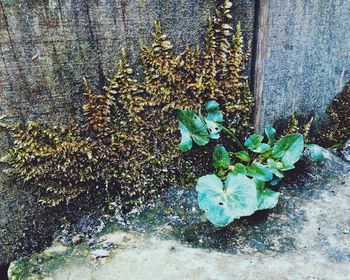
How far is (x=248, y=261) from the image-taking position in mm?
1062

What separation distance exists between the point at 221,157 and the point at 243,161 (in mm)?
95

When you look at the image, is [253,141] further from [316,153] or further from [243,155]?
[316,153]

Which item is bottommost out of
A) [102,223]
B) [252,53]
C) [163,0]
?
[102,223]

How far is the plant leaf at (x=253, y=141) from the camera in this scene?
131 cm

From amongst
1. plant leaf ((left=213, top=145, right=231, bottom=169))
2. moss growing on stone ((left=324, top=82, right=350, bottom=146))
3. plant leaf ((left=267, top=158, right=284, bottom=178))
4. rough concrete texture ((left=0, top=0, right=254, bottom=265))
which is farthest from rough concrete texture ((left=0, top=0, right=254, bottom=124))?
moss growing on stone ((left=324, top=82, right=350, bottom=146))

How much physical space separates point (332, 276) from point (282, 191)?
373 millimetres

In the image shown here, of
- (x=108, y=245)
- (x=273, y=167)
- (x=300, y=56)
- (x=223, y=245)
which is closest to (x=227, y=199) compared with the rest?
(x=223, y=245)

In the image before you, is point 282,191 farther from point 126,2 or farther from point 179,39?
point 126,2

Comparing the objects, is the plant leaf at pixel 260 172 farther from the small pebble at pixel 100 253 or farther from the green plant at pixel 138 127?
the small pebble at pixel 100 253

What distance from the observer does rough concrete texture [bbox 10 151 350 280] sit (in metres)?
1.03

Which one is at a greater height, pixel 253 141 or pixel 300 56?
pixel 300 56

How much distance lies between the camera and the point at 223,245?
3.70 feet

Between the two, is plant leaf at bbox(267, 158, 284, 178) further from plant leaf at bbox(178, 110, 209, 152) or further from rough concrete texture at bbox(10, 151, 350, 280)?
plant leaf at bbox(178, 110, 209, 152)

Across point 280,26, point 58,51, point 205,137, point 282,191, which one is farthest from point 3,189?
point 280,26
